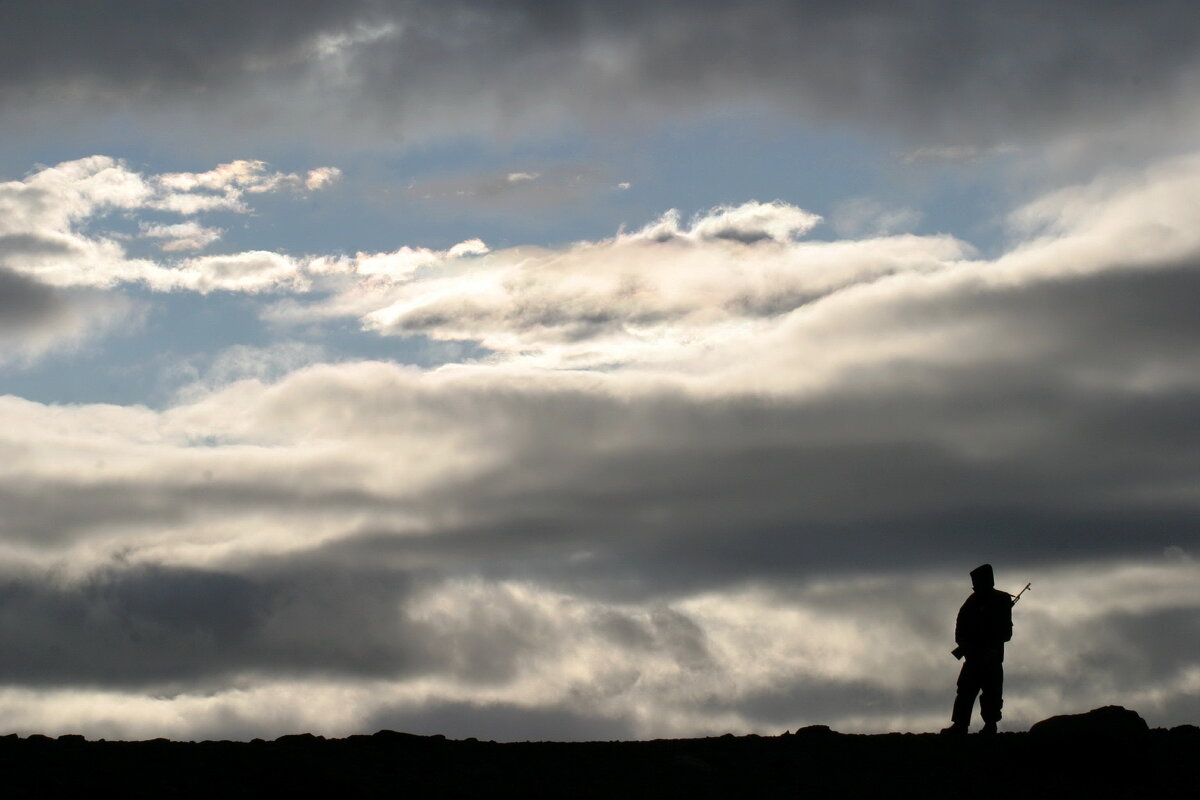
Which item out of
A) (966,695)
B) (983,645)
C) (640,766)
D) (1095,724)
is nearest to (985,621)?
(983,645)

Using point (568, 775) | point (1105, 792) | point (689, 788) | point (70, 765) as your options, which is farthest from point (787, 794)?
point (70, 765)

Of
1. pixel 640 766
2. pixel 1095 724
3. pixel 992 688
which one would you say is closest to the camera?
pixel 640 766

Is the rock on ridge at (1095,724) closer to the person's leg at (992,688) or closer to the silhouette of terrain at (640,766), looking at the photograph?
the silhouette of terrain at (640,766)

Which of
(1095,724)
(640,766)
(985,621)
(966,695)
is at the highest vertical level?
(985,621)

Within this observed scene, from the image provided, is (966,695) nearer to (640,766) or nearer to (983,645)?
(983,645)

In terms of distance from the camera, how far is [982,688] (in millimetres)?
23500

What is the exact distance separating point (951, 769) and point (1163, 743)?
3.51 meters

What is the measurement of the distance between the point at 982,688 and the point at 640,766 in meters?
8.42

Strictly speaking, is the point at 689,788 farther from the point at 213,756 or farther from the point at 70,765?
the point at 70,765

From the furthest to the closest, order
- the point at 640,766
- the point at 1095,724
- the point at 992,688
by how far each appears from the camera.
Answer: the point at 992,688
the point at 1095,724
the point at 640,766

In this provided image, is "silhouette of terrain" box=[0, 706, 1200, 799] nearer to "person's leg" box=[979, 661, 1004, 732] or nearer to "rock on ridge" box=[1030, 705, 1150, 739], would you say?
"rock on ridge" box=[1030, 705, 1150, 739]

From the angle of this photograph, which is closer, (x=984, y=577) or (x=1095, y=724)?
(x=1095, y=724)

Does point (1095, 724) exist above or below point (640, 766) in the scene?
above

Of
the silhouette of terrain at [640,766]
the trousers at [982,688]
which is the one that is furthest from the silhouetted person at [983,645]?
the silhouette of terrain at [640,766]
